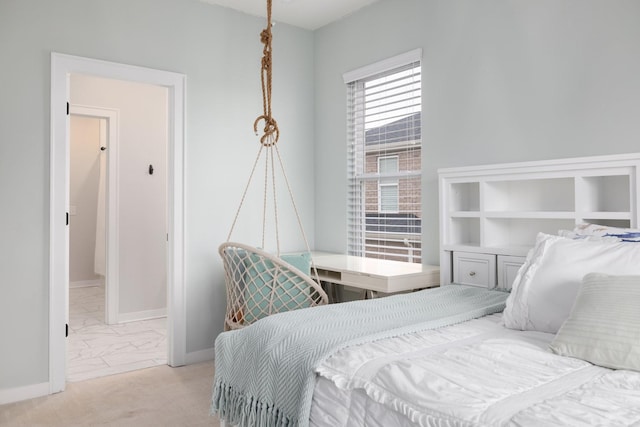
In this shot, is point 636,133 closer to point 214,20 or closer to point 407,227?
point 407,227

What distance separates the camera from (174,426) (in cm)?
258

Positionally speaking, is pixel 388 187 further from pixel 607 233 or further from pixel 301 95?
pixel 607 233

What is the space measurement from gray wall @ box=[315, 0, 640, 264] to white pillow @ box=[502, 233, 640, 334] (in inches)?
32.8

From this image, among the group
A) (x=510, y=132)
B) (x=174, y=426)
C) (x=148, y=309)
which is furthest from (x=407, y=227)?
(x=148, y=309)

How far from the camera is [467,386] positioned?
1211mm

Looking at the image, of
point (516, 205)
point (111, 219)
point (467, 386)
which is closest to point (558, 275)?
point (467, 386)

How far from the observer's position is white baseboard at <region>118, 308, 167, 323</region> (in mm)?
4969

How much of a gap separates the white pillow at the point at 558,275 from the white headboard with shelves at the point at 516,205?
564mm

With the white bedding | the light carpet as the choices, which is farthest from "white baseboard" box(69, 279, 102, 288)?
the white bedding

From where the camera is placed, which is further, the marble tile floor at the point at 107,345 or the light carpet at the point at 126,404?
the marble tile floor at the point at 107,345

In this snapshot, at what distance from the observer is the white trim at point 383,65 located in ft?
11.3

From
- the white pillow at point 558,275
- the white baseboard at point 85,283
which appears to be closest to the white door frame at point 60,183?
the white pillow at point 558,275

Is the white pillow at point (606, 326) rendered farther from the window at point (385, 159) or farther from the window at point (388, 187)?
the window at point (388, 187)

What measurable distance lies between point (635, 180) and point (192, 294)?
2879mm
